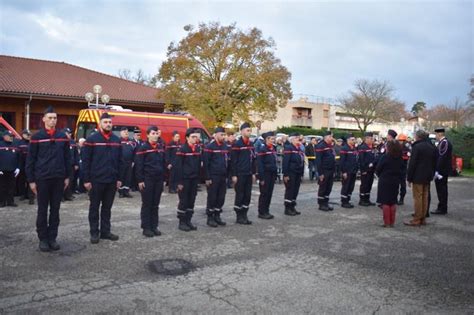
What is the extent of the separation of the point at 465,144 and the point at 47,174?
2645 cm

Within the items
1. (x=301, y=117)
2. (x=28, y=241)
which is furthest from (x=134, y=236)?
(x=301, y=117)

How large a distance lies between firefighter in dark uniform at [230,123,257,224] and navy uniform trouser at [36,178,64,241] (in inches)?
143

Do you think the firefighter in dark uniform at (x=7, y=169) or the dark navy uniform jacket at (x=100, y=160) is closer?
the dark navy uniform jacket at (x=100, y=160)

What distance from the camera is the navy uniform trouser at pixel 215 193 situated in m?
8.60

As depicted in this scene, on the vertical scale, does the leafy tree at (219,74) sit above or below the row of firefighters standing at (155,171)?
above

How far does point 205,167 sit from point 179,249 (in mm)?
2303

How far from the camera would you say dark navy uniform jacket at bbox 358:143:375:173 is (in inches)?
473

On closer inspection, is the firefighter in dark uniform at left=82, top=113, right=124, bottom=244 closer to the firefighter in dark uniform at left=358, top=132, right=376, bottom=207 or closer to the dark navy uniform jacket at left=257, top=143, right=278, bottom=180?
the dark navy uniform jacket at left=257, top=143, right=278, bottom=180

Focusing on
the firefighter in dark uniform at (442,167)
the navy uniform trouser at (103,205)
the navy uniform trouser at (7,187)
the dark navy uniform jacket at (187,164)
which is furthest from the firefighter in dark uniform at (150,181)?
the firefighter in dark uniform at (442,167)

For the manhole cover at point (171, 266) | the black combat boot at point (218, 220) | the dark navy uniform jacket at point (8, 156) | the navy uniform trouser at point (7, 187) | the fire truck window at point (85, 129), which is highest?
the fire truck window at point (85, 129)

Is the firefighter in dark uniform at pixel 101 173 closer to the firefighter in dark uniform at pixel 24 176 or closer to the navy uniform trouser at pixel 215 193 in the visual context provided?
the navy uniform trouser at pixel 215 193

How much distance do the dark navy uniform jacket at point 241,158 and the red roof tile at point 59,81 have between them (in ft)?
63.8

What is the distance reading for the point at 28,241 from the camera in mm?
6898

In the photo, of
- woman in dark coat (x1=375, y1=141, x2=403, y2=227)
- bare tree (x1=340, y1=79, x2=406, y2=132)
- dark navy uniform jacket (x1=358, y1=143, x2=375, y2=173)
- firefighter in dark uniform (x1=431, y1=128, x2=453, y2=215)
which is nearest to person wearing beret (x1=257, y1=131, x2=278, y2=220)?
woman in dark coat (x1=375, y1=141, x2=403, y2=227)
